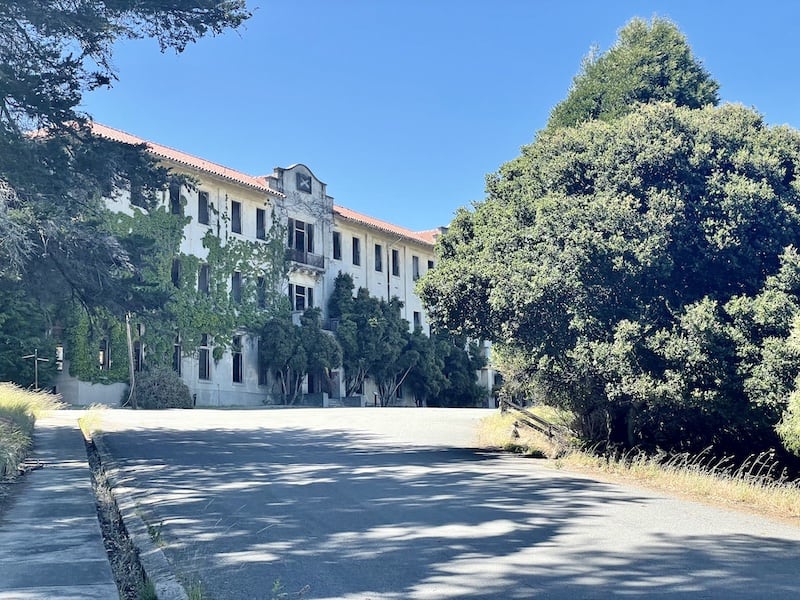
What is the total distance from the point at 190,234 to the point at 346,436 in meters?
22.9

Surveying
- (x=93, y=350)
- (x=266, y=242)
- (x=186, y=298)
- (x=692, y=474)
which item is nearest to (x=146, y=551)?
(x=692, y=474)

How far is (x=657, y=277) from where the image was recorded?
46.2ft

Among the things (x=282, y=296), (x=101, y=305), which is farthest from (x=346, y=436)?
(x=282, y=296)

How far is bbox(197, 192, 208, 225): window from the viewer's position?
130ft

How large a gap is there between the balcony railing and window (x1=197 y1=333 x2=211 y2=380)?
6.97 meters

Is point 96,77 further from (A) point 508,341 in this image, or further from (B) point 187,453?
(A) point 508,341

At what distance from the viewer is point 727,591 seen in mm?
6102

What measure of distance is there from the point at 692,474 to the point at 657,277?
10.8 ft

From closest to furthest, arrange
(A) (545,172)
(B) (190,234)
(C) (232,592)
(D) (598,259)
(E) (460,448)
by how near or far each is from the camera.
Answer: (C) (232,592) < (D) (598,259) < (A) (545,172) < (E) (460,448) < (B) (190,234)

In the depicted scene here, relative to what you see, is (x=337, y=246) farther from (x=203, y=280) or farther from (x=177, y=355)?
(x=177, y=355)

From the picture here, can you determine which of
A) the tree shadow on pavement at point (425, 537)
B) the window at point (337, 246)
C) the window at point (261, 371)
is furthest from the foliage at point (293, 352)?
the tree shadow on pavement at point (425, 537)

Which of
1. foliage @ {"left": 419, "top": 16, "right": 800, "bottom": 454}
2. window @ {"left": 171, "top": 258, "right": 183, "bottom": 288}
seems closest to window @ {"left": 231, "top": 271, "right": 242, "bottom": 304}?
window @ {"left": 171, "top": 258, "right": 183, "bottom": 288}

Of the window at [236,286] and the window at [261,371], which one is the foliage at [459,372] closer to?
the window at [261,371]

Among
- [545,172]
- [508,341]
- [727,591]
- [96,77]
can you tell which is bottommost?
[727,591]
